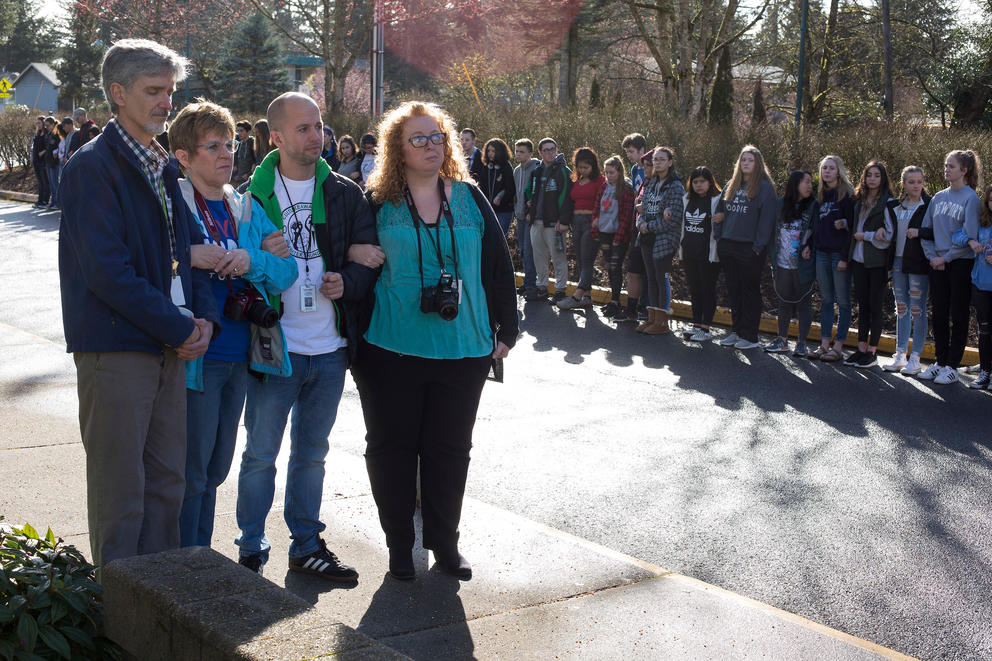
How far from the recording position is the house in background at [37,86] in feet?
282

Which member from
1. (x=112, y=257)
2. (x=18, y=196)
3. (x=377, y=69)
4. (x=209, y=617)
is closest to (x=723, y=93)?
(x=377, y=69)

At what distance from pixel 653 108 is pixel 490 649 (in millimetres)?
17108

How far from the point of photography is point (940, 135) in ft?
47.2

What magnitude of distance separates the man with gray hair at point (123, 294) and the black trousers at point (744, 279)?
804 centimetres

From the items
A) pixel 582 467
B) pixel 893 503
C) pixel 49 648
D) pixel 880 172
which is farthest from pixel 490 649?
pixel 880 172

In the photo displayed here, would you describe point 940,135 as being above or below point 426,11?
below

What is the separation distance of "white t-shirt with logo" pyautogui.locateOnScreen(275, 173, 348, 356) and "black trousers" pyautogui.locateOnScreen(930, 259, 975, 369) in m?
6.95

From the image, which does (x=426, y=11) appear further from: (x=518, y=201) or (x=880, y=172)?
(x=880, y=172)

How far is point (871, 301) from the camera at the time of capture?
398 inches

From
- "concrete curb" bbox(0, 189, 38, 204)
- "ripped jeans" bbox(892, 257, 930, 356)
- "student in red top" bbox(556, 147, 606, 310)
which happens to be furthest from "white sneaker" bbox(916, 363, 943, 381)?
"concrete curb" bbox(0, 189, 38, 204)

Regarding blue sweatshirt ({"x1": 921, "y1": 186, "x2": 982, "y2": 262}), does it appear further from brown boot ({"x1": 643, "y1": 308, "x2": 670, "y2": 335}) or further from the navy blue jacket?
the navy blue jacket

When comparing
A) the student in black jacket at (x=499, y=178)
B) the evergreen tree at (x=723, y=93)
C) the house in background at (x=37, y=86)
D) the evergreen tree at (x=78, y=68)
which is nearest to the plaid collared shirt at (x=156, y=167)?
the student in black jacket at (x=499, y=178)

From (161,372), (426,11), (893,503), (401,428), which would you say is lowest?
(893,503)

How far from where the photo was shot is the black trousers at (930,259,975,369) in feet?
30.8
